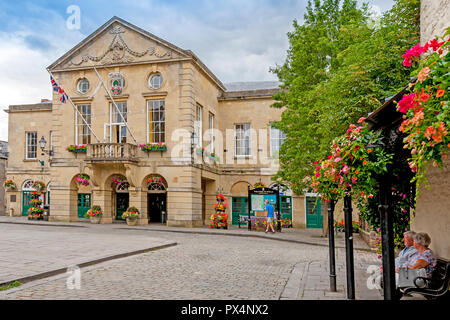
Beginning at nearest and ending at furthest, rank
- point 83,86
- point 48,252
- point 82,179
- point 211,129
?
point 48,252, point 82,179, point 83,86, point 211,129

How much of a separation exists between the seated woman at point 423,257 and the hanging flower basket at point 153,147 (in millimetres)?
19163

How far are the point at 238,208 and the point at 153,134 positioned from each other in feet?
27.5

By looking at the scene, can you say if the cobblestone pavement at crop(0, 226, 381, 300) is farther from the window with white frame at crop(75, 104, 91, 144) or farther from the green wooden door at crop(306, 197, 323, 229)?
the window with white frame at crop(75, 104, 91, 144)

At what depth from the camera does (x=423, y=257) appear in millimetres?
6281

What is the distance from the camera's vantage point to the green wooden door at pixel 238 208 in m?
29.3

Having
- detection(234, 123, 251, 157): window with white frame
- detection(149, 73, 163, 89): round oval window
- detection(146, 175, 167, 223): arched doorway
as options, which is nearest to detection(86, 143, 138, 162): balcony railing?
detection(146, 175, 167, 223): arched doorway

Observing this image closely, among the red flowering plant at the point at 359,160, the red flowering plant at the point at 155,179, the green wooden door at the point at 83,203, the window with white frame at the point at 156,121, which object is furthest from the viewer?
the green wooden door at the point at 83,203

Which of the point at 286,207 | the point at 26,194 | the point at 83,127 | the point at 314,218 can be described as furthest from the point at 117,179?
the point at 314,218

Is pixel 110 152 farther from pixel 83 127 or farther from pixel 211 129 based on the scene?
pixel 211 129

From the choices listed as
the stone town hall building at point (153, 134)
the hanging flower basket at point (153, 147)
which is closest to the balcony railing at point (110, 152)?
the stone town hall building at point (153, 134)

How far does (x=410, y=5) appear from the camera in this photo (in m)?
10.1

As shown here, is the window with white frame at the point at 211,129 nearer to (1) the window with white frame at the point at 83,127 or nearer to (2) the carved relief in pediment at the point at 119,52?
(2) the carved relief in pediment at the point at 119,52
